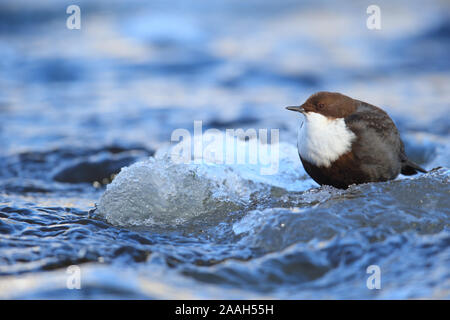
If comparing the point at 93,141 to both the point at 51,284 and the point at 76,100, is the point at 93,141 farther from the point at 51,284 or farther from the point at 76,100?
the point at 51,284

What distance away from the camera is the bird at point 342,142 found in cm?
390

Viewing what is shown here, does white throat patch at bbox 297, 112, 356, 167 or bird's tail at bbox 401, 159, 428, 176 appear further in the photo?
bird's tail at bbox 401, 159, 428, 176

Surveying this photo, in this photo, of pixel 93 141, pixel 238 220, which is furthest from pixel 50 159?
pixel 238 220

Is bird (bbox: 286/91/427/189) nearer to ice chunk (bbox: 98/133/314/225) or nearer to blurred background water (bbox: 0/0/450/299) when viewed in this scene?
blurred background water (bbox: 0/0/450/299)

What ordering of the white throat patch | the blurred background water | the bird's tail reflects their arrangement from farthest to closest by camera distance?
1. the bird's tail
2. the white throat patch
3. the blurred background water

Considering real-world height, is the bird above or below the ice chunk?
above

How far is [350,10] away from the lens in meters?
14.8

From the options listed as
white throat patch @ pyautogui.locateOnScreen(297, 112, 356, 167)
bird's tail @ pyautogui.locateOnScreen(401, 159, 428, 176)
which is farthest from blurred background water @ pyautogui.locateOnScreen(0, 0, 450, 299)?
bird's tail @ pyautogui.locateOnScreen(401, 159, 428, 176)

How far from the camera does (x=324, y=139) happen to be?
3.89m

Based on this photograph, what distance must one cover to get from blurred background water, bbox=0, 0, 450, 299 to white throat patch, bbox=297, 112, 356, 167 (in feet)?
0.89

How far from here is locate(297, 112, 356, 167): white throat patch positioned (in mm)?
3885

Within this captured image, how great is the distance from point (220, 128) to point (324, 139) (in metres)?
3.86

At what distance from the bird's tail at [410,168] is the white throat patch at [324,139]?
0.80 meters

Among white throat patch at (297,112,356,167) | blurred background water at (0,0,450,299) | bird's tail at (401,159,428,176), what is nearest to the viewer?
blurred background water at (0,0,450,299)
